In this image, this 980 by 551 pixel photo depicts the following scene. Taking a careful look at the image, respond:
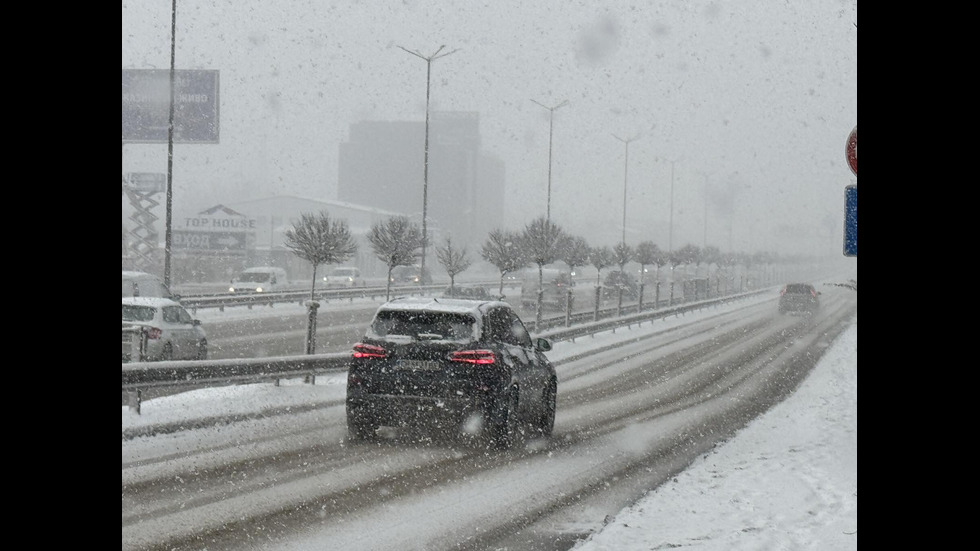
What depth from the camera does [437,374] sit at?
11078 mm

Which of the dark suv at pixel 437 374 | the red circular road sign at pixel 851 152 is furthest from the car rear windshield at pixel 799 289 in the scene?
the red circular road sign at pixel 851 152

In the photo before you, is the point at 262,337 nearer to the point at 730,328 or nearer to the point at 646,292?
the point at 730,328

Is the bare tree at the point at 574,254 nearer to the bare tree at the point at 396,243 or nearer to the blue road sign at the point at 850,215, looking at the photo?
the bare tree at the point at 396,243

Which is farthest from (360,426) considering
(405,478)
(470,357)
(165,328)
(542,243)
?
(542,243)

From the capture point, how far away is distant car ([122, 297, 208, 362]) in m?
18.6

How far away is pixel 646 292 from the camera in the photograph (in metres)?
78.8

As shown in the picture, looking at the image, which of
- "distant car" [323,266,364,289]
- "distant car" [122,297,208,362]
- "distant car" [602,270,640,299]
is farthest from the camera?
"distant car" [602,270,640,299]

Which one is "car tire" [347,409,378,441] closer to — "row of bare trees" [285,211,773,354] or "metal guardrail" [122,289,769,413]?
"metal guardrail" [122,289,769,413]

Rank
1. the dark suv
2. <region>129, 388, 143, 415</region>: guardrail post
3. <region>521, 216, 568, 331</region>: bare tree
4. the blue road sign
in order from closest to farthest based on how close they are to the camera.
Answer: the blue road sign < the dark suv < <region>129, 388, 143, 415</region>: guardrail post < <region>521, 216, 568, 331</region>: bare tree

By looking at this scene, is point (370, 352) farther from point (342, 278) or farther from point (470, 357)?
point (342, 278)

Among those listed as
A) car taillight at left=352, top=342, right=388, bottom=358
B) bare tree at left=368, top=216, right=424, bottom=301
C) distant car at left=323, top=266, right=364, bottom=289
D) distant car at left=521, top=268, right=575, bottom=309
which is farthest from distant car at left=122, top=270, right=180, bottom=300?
distant car at left=323, top=266, right=364, bottom=289

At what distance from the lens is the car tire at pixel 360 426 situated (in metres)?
11.4

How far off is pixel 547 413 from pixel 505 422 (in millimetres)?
1568
